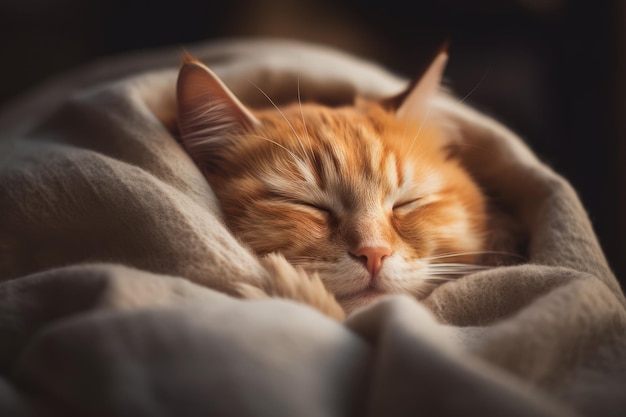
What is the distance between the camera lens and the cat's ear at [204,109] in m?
1.04

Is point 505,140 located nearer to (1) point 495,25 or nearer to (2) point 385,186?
(2) point 385,186

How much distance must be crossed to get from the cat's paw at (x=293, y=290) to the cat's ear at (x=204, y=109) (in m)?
0.41

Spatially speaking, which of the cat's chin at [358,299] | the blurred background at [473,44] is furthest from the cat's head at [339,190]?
the blurred background at [473,44]

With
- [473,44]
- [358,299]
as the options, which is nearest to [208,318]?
[358,299]

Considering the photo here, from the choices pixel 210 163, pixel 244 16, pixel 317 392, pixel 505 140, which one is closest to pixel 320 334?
pixel 317 392

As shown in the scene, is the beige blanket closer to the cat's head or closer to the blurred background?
the cat's head

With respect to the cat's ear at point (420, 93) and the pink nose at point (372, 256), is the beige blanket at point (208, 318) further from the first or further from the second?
the cat's ear at point (420, 93)

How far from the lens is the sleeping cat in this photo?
97cm

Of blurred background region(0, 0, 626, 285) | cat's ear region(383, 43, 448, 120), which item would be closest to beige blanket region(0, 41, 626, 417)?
cat's ear region(383, 43, 448, 120)

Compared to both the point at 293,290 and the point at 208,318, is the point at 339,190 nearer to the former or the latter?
the point at 293,290

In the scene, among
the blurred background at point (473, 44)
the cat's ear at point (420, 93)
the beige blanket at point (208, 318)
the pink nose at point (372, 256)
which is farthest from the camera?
the blurred background at point (473, 44)

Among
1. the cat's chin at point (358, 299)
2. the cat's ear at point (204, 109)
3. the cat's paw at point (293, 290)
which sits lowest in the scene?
the cat's chin at point (358, 299)

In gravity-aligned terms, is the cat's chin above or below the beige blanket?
below

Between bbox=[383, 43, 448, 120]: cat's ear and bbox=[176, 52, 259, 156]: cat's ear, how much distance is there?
1.21 feet
